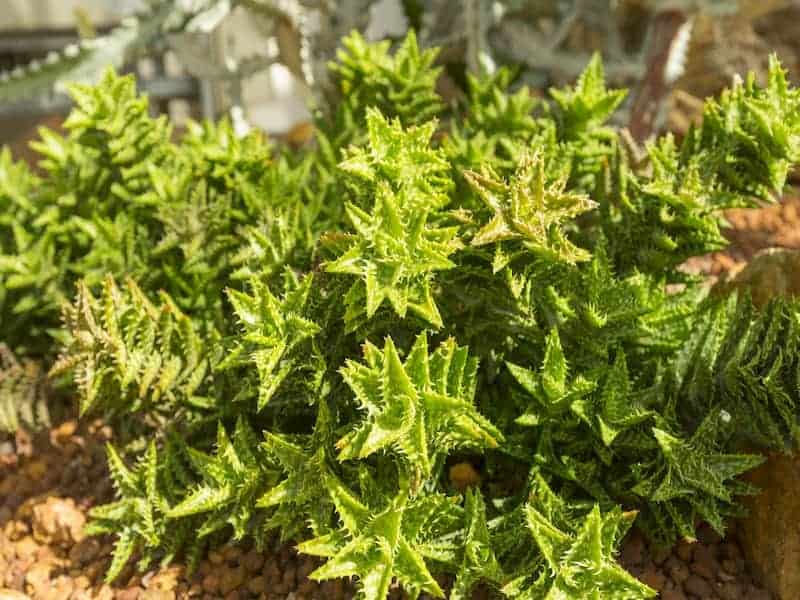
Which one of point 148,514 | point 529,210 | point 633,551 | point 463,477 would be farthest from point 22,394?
point 633,551

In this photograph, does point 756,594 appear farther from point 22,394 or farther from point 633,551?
point 22,394

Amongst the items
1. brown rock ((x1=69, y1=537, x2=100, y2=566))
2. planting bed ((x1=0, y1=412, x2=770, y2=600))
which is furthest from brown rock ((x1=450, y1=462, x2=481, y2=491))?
brown rock ((x1=69, y1=537, x2=100, y2=566))

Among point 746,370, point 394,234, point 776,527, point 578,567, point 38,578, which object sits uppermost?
point 394,234

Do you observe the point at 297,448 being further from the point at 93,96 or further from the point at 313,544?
the point at 93,96

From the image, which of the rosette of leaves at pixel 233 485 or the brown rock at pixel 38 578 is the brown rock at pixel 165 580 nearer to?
the rosette of leaves at pixel 233 485

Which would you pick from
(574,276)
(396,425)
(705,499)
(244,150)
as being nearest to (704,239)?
(574,276)

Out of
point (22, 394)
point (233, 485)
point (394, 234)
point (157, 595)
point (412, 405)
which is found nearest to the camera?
point (412, 405)

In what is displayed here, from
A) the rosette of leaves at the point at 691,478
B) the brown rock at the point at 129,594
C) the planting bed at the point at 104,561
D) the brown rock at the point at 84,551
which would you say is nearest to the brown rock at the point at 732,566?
the planting bed at the point at 104,561
